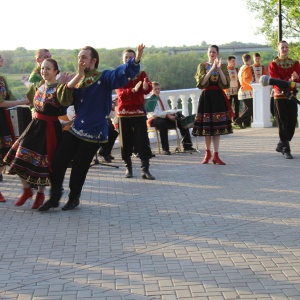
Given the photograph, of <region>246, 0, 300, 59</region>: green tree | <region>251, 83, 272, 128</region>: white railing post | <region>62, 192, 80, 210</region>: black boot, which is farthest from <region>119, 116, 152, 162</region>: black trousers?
<region>246, 0, 300, 59</region>: green tree

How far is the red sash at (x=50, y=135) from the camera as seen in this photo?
9.32m

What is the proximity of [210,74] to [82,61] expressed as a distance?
3918 mm

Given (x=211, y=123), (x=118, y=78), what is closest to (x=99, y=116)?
(x=118, y=78)

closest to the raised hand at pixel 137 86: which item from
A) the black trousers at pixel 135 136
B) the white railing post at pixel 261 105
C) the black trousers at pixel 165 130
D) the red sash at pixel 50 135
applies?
the black trousers at pixel 135 136

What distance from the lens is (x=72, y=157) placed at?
946cm

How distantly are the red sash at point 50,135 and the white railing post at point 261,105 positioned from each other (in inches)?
427

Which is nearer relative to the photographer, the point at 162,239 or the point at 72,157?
the point at 162,239

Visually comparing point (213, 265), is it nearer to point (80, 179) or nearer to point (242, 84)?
point (80, 179)

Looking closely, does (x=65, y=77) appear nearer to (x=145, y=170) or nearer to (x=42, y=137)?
(x=42, y=137)

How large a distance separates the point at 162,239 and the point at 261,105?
1209cm

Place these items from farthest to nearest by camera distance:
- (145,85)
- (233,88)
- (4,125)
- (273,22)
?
(273,22), (233,88), (145,85), (4,125)

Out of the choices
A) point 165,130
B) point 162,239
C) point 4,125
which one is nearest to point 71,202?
point 4,125

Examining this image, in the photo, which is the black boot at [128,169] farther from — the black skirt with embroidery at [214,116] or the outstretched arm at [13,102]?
the outstretched arm at [13,102]

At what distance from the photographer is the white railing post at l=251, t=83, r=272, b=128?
19.6 metres
